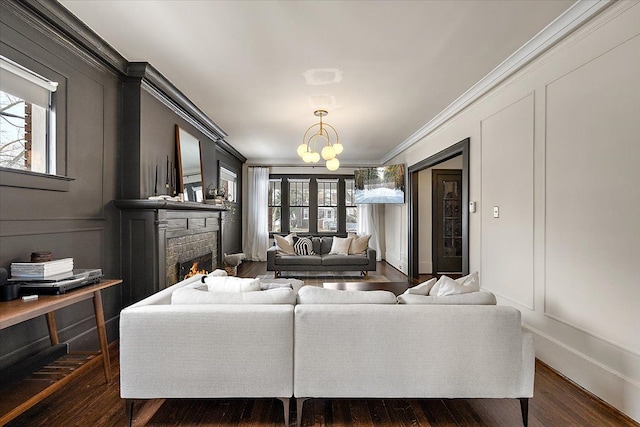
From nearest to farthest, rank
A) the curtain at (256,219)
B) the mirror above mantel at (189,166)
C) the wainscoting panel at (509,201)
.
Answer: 1. the wainscoting panel at (509,201)
2. the mirror above mantel at (189,166)
3. the curtain at (256,219)

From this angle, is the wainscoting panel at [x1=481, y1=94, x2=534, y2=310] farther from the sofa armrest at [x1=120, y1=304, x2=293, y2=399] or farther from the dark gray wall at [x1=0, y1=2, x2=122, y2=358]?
the dark gray wall at [x1=0, y1=2, x2=122, y2=358]

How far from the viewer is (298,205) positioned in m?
8.79

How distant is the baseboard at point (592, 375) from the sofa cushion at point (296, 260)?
Result: 3.93 metres

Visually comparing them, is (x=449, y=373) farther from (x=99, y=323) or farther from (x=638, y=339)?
(x=99, y=323)

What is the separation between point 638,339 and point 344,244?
480cm

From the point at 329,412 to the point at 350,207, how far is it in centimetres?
703

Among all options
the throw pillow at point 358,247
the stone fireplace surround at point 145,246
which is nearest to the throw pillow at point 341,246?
the throw pillow at point 358,247

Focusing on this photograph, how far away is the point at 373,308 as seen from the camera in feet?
6.19

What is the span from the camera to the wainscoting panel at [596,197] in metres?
2.00

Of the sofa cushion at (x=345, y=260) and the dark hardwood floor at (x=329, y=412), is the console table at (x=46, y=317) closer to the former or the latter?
the dark hardwood floor at (x=329, y=412)

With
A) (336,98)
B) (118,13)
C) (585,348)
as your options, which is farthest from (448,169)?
(118,13)

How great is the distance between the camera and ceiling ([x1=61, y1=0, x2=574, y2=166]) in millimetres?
2266

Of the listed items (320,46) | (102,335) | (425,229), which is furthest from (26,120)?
(425,229)

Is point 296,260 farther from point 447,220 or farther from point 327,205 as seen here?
point 447,220
